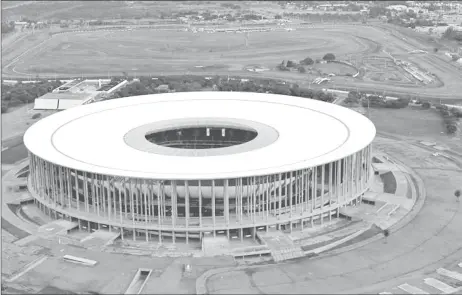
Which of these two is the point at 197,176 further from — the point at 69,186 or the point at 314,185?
the point at 69,186

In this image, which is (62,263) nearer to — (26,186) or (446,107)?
(26,186)

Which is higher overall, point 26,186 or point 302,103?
point 302,103

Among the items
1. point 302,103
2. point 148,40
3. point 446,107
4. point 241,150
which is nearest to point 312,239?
point 241,150

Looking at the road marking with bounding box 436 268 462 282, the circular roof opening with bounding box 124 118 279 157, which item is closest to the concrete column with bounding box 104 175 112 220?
the circular roof opening with bounding box 124 118 279 157

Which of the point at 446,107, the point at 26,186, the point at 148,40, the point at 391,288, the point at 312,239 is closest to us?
the point at 391,288

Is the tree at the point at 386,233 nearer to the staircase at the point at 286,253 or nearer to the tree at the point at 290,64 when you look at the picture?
the staircase at the point at 286,253

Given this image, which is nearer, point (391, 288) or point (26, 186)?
point (391, 288)

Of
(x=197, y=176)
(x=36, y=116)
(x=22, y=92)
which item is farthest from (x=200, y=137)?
(x=22, y=92)
